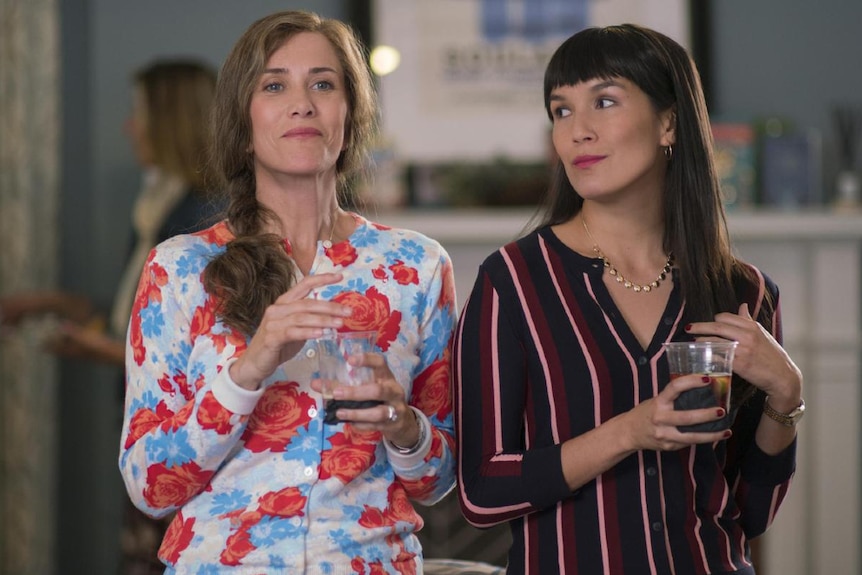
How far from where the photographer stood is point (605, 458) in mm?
1742

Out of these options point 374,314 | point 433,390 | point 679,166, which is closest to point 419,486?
point 433,390

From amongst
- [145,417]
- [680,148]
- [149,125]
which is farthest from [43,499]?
[680,148]

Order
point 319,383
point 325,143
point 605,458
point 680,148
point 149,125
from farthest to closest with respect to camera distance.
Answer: point 149,125, point 680,148, point 325,143, point 605,458, point 319,383

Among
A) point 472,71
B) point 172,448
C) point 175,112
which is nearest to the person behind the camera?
point 172,448

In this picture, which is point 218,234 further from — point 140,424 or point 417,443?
point 417,443

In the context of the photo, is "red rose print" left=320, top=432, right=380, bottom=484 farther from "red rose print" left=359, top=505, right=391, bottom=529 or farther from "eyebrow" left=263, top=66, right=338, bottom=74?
"eyebrow" left=263, top=66, right=338, bottom=74

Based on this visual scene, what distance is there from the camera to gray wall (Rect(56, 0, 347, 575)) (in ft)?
15.3

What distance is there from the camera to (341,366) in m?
1.61

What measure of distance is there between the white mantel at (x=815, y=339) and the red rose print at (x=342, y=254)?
2462 mm

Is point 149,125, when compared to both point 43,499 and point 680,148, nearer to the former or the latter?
point 43,499

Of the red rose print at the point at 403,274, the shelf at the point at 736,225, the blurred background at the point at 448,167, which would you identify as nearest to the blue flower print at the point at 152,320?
the red rose print at the point at 403,274

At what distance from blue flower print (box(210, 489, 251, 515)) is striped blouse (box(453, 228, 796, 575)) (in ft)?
1.17

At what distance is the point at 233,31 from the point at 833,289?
2.57m

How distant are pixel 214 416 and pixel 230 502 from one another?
16cm
